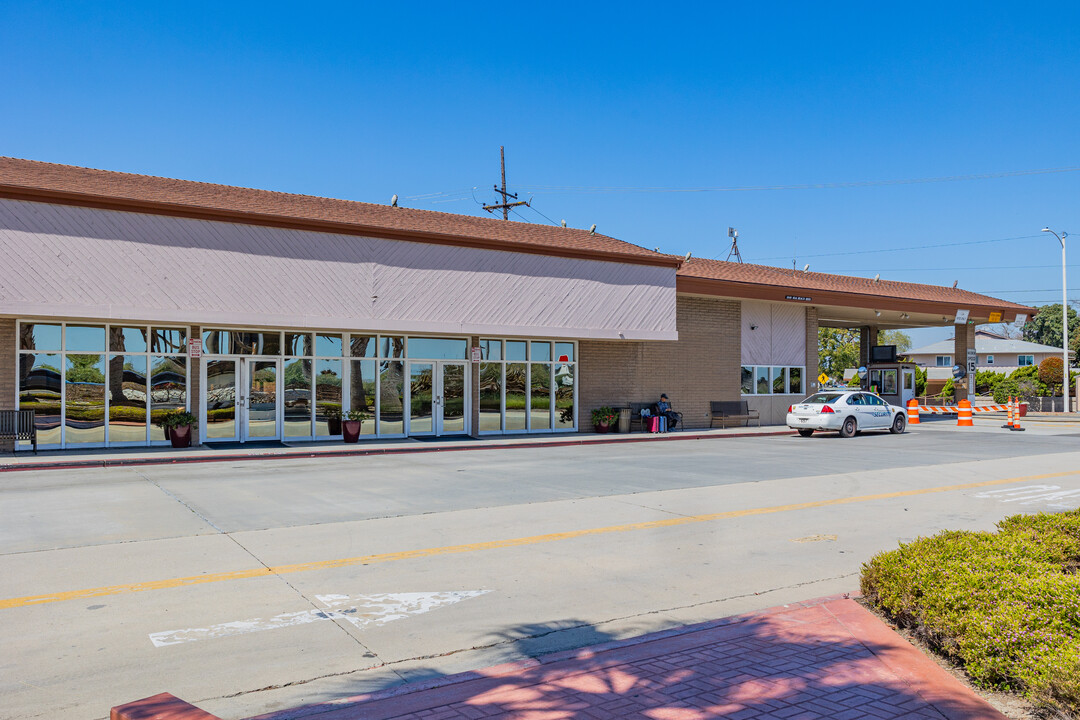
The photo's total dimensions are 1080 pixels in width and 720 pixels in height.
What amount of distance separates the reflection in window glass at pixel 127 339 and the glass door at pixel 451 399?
818cm

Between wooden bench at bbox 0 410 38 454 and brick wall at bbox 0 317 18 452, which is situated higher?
brick wall at bbox 0 317 18 452

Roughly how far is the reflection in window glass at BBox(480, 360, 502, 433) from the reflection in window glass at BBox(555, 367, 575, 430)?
210cm

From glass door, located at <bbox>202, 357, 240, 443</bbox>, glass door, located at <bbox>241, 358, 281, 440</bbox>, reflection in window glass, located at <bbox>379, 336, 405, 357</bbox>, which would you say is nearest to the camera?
glass door, located at <bbox>202, 357, 240, 443</bbox>

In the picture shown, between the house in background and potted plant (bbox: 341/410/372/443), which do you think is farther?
the house in background

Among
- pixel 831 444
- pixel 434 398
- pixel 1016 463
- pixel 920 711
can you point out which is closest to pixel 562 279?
pixel 434 398

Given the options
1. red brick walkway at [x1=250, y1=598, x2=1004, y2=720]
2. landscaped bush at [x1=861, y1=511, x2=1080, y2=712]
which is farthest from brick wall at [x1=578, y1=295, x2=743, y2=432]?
red brick walkway at [x1=250, y1=598, x2=1004, y2=720]

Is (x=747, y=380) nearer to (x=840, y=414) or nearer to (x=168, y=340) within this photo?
Answer: (x=840, y=414)

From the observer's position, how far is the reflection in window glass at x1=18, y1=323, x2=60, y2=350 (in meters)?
19.2

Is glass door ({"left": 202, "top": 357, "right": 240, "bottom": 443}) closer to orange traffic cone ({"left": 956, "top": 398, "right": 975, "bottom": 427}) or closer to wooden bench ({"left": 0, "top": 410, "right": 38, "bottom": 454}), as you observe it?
wooden bench ({"left": 0, "top": 410, "right": 38, "bottom": 454})

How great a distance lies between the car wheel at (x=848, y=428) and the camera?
87.2 ft

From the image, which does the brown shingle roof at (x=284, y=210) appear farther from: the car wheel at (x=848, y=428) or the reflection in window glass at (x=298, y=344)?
the car wheel at (x=848, y=428)

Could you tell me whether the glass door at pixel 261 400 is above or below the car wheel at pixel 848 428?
above

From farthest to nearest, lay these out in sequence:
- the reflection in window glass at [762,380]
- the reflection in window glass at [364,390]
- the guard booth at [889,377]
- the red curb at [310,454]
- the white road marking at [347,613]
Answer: the guard booth at [889,377] → the reflection in window glass at [762,380] → the reflection in window glass at [364,390] → the red curb at [310,454] → the white road marking at [347,613]

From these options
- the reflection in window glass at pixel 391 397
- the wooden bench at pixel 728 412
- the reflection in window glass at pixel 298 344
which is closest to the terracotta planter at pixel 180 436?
the reflection in window glass at pixel 298 344
